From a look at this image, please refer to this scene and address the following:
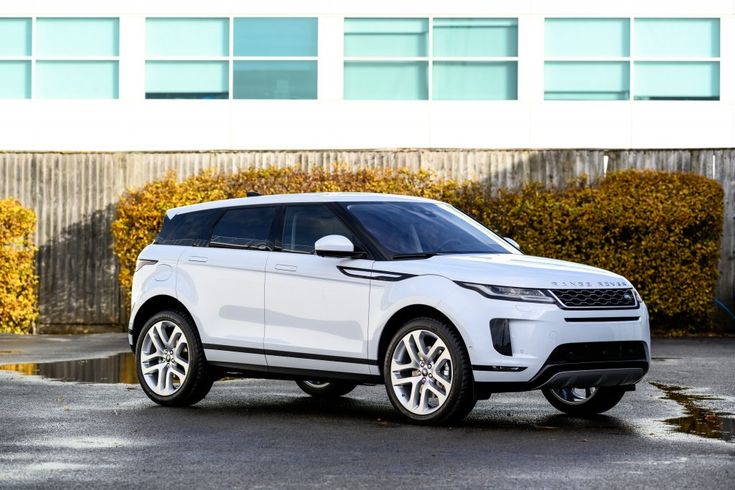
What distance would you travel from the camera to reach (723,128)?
25.8 m

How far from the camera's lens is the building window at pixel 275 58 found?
2580 cm

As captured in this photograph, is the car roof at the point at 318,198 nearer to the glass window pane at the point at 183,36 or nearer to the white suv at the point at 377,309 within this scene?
the white suv at the point at 377,309

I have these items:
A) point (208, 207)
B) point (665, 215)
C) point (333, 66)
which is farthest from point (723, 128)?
point (208, 207)

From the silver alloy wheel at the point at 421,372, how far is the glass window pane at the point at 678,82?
1734 centimetres

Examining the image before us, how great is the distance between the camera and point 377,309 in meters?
9.99

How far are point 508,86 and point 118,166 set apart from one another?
770cm

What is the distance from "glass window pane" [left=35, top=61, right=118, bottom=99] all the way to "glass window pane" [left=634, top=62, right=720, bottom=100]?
995 centimetres

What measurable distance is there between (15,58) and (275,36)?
493 centimetres

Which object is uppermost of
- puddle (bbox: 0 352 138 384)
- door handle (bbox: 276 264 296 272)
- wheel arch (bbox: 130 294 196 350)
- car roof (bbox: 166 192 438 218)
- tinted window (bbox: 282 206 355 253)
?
car roof (bbox: 166 192 438 218)

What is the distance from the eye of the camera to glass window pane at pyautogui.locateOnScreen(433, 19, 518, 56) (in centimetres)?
2609

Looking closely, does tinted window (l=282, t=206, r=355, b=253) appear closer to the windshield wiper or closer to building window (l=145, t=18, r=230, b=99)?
the windshield wiper

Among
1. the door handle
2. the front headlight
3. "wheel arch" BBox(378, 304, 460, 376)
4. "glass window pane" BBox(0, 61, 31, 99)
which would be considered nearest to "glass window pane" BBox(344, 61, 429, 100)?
"glass window pane" BBox(0, 61, 31, 99)

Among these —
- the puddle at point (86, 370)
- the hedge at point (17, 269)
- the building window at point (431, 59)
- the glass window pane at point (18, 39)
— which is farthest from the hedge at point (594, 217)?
the glass window pane at point (18, 39)
